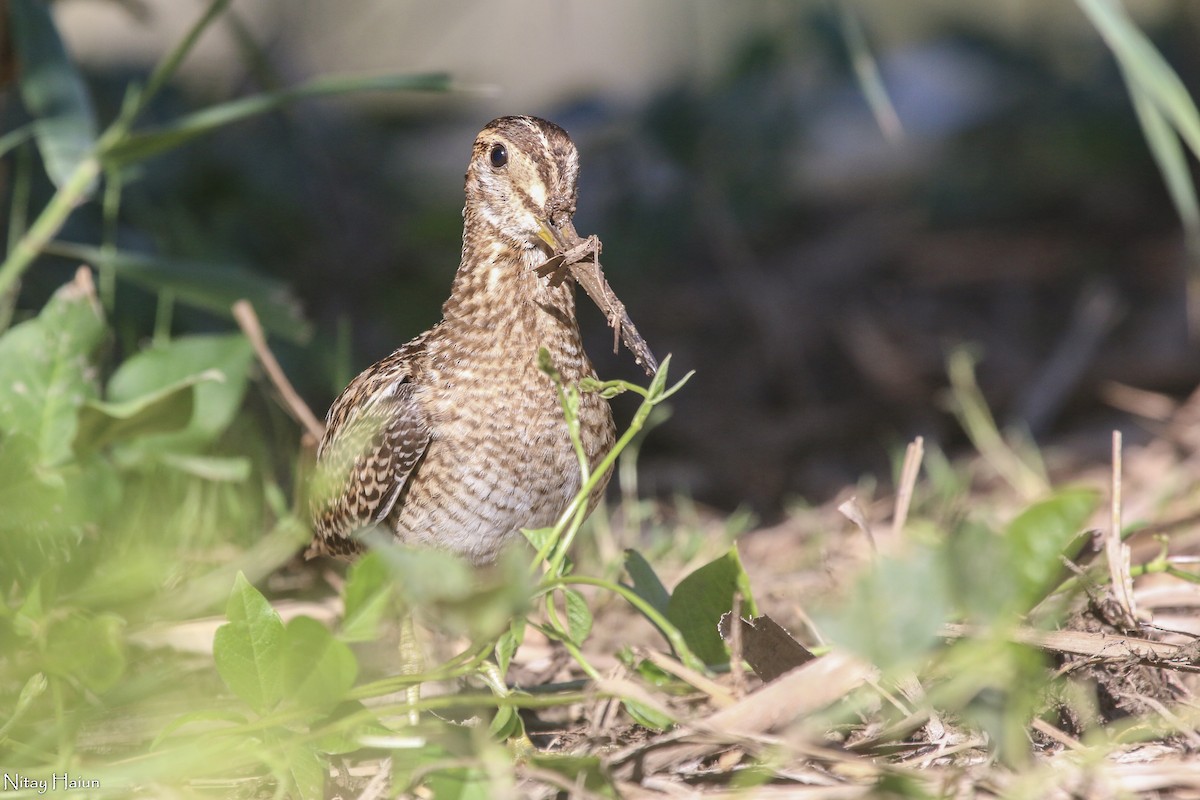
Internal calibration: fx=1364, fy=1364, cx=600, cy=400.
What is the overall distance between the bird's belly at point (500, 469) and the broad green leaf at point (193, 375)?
34.1 inches

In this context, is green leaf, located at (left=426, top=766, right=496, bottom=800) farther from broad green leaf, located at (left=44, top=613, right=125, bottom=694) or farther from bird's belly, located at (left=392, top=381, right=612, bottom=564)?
bird's belly, located at (left=392, top=381, right=612, bottom=564)

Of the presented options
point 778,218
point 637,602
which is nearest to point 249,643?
point 637,602

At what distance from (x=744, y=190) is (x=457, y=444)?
3857mm

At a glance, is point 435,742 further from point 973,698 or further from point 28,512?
point 28,512

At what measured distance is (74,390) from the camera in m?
3.47

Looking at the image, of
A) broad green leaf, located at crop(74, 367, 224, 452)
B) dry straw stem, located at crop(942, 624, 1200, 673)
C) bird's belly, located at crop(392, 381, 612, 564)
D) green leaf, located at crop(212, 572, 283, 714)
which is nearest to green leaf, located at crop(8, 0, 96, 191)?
broad green leaf, located at crop(74, 367, 224, 452)

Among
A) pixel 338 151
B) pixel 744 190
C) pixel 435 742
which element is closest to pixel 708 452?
pixel 744 190

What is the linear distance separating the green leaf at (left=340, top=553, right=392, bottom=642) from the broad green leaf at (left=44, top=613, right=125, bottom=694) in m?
0.53

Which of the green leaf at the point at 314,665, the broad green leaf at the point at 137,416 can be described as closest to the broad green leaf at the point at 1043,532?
the green leaf at the point at 314,665

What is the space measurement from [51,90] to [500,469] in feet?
6.25

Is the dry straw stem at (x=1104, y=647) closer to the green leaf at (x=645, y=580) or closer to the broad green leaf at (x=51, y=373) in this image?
the green leaf at (x=645, y=580)

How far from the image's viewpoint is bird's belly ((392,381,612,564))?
3293 millimetres

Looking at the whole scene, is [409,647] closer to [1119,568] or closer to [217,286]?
[217,286]

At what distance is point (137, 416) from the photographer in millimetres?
3365
